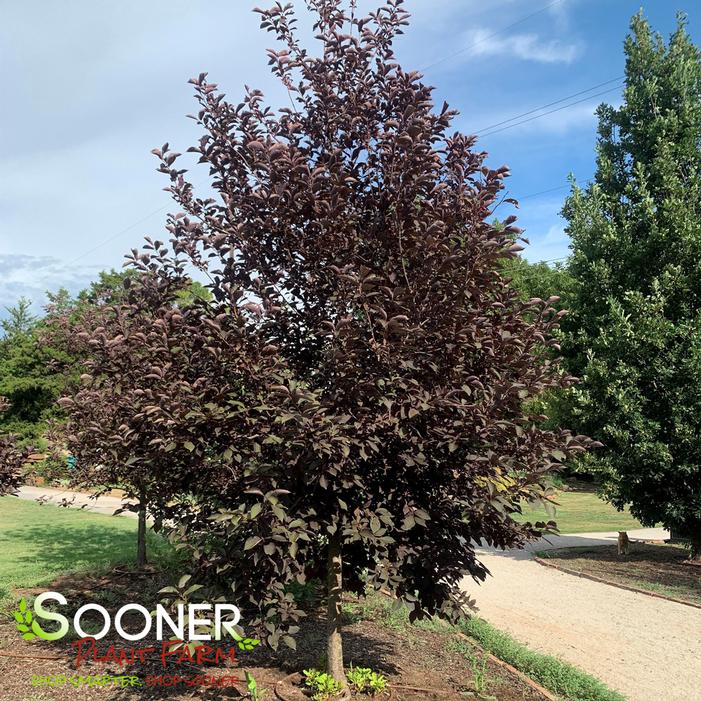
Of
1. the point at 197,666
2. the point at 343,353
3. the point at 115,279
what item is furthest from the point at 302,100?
the point at 115,279

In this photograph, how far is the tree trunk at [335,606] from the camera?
4332 millimetres

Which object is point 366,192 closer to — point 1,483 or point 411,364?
point 411,364

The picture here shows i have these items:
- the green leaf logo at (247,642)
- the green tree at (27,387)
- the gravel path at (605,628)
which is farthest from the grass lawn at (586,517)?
the green tree at (27,387)

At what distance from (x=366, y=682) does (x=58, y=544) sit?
9589 mm

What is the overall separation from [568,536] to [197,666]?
13.1 metres

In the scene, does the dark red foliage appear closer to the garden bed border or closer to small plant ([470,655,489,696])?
small plant ([470,655,489,696])

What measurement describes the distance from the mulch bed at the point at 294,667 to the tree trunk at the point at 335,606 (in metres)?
0.28

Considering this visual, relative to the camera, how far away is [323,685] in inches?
172

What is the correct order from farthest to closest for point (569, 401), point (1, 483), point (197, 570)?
point (569, 401), point (1, 483), point (197, 570)

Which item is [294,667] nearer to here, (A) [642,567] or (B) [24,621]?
(B) [24,621]

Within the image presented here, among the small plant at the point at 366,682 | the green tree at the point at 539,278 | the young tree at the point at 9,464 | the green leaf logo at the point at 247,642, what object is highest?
the green tree at the point at 539,278

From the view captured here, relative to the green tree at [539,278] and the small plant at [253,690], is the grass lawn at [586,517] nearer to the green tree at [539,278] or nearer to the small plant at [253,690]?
the green tree at [539,278]

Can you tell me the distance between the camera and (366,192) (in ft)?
14.2

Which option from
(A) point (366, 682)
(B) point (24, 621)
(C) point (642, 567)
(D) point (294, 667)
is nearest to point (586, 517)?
(C) point (642, 567)
